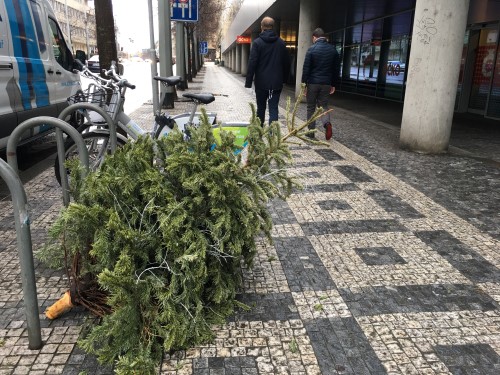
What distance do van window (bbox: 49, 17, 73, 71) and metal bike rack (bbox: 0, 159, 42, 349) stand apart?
5811 millimetres

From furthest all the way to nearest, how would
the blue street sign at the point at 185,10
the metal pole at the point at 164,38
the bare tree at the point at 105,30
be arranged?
the blue street sign at the point at 185,10 → the metal pole at the point at 164,38 → the bare tree at the point at 105,30

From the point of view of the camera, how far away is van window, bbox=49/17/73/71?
7.38m

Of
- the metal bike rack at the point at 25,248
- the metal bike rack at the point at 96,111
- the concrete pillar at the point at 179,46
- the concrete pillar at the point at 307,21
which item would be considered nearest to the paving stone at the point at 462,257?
the metal bike rack at the point at 96,111

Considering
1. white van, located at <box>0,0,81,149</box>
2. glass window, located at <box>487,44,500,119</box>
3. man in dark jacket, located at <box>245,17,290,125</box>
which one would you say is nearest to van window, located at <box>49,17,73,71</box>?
white van, located at <box>0,0,81,149</box>

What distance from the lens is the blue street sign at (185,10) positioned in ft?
43.3

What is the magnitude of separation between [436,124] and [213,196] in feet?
19.3

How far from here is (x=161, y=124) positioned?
4.61 m

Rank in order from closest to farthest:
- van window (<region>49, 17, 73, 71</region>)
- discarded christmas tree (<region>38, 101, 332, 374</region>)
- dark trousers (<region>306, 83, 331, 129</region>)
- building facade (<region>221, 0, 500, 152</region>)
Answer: discarded christmas tree (<region>38, 101, 332, 374</region>) < building facade (<region>221, 0, 500, 152</region>) < van window (<region>49, 17, 73, 71</region>) < dark trousers (<region>306, 83, 331, 129</region>)

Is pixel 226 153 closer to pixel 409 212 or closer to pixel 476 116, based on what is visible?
pixel 409 212

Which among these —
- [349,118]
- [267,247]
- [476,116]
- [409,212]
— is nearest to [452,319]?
[267,247]

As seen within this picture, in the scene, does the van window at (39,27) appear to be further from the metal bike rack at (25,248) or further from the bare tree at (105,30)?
the metal bike rack at (25,248)

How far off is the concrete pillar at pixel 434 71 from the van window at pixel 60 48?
5769 mm

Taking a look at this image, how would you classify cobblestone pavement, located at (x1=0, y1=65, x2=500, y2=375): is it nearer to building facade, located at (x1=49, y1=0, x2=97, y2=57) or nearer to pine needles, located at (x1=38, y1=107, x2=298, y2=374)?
pine needles, located at (x1=38, y1=107, x2=298, y2=374)

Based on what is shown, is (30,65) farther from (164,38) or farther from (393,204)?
(164,38)
